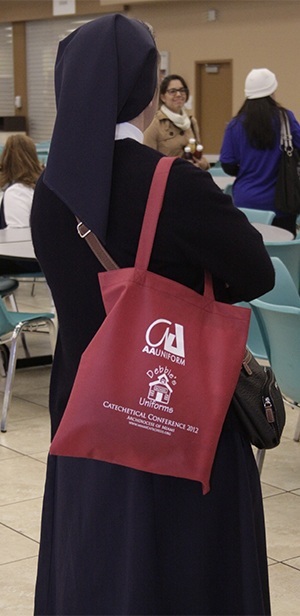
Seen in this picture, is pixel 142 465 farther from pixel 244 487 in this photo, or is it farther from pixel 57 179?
pixel 57 179

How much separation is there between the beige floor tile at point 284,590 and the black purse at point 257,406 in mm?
1037

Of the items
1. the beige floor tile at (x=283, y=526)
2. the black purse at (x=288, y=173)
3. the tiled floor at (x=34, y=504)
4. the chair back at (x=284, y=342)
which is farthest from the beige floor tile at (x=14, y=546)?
the black purse at (x=288, y=173)

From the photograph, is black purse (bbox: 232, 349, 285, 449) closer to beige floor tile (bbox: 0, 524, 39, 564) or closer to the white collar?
the white collar

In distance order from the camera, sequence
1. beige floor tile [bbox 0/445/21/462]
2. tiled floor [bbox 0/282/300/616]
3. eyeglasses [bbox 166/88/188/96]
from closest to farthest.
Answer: tiled floor [bbox 0/282/300/616], beige floor tile [bbox 0/445/21/462], eyeglasses [bbox 166/88/188/96]

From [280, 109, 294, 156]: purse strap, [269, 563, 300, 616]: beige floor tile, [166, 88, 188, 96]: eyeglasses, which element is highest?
[166, 88, 188, 96]: eyeglasses

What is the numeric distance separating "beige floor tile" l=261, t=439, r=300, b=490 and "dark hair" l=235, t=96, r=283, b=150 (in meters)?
2.23

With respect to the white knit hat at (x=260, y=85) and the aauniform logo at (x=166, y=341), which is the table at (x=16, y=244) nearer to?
the white knit hat at (x=260, y=85)

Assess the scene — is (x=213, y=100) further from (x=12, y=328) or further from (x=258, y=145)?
(x=12, y=328)

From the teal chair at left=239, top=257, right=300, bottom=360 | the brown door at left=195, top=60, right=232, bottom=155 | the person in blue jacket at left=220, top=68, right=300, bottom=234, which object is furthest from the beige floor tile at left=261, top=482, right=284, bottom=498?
the brown door at left=195, top=60, right=232, bottom=155

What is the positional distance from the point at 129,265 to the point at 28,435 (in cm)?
279

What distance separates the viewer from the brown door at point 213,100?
1504 centimetres

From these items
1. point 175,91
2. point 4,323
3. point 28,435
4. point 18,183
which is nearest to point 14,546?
point 28,435

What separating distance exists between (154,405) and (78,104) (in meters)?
0.51

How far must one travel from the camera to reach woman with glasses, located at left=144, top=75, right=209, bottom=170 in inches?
265
